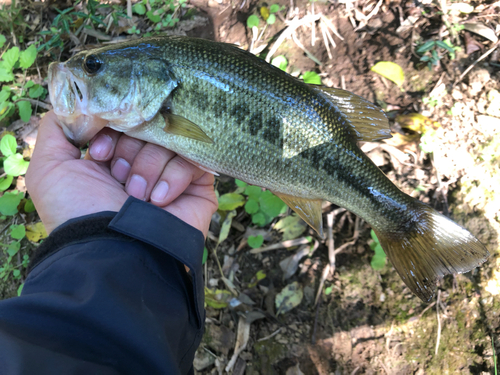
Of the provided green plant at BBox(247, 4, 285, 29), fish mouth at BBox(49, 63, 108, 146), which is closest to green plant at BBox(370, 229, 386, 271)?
fish mouth at BBox(49, 63, 108, 146)

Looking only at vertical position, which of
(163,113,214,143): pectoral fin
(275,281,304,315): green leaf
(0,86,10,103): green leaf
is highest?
(163,113,214,143): pectoral fin

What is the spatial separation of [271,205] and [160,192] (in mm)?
1271

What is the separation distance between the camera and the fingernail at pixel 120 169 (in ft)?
6.75

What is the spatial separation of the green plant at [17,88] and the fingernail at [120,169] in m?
2.27

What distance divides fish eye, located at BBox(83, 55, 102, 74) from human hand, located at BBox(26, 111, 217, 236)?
0.39 m

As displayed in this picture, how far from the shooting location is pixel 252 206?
3.00 meters

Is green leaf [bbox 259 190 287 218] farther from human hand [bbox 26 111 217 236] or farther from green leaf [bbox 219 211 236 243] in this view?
human hand [bbox 26 111 217 236]

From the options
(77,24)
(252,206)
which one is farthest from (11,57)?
(252,206)

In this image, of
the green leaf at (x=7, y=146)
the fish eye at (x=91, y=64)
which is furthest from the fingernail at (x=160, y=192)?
the green leaf at (x=7, y=146)

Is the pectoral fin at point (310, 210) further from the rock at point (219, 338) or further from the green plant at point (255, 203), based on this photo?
the rock at point (219, 338)

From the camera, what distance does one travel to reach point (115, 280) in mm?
1388

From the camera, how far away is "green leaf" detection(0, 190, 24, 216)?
127 inches

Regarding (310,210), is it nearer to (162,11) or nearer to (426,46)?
(426,46)

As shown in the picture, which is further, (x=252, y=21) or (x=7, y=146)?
(x=252, y=21)
